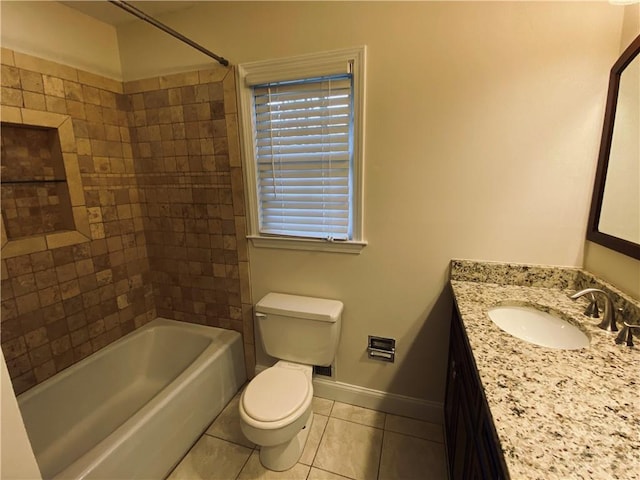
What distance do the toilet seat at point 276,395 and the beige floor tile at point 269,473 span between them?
391 mm

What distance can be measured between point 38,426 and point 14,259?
2.85ft

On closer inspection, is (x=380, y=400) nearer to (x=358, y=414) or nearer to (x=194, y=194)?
(x=358, y=414)

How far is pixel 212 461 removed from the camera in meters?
1.55

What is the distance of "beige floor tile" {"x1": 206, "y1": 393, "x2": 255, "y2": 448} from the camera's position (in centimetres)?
167

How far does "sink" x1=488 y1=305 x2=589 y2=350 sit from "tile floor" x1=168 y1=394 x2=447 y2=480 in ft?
2.77

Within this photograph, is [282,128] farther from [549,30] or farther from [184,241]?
[549,30]

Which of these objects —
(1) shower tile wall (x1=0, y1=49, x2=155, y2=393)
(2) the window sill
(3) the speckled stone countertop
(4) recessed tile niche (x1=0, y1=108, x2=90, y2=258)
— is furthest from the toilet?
(4) recessed tile niche (x1=0, y1=108, x2=90, y2=258)

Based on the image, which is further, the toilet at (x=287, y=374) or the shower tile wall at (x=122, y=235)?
the shower tile wall at (x=122, y=235)

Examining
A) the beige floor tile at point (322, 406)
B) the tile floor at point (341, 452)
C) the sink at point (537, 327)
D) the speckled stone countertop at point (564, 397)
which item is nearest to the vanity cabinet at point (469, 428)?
the speckled stone countertop at point (564, 397)

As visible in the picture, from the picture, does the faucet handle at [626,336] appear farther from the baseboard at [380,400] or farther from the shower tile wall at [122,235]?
the shower tile wall at [122,235]

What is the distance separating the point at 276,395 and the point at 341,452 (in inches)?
20.8

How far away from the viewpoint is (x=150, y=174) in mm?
2021

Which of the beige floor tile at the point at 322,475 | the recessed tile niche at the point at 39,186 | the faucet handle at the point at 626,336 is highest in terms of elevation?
the recessed tile niche at the point at 39,186

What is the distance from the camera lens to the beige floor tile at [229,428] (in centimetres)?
167
